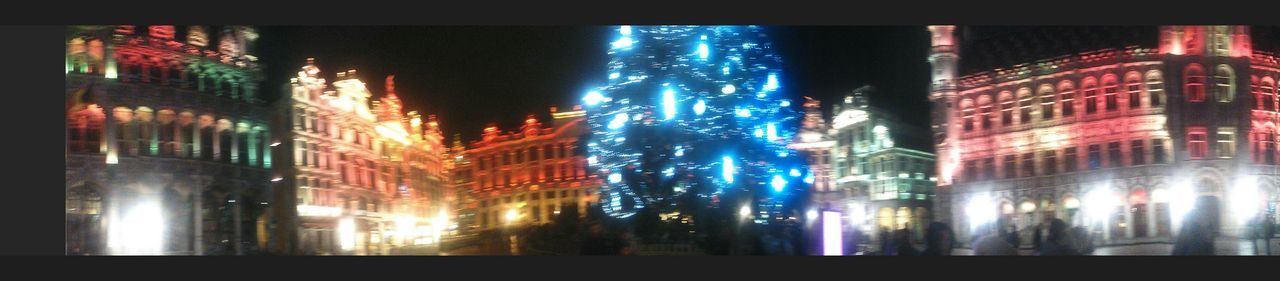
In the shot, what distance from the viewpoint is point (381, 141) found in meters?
16.3

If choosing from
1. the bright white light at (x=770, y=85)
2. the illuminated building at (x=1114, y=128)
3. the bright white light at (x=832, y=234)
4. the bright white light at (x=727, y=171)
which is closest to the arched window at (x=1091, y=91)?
the illuminated building at (x=1114, y=128)

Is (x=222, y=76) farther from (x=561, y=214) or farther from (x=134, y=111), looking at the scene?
(x=561, y=214)

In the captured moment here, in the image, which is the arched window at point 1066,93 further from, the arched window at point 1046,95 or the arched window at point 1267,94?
the arched window at point 1267,94

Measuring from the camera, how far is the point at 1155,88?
639 inches

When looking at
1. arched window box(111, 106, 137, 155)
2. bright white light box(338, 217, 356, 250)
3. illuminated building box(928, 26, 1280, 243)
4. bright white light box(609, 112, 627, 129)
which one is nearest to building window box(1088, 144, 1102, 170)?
illuminated building box(928, 26, 1280, 243)

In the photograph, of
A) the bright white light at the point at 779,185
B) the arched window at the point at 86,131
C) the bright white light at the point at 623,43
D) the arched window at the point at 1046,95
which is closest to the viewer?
the arched window at the point at 86,131

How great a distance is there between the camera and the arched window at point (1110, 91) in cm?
1627

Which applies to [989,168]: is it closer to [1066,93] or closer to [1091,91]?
[1066,93]

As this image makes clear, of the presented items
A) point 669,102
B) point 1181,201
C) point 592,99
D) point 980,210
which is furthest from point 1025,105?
point 592,99

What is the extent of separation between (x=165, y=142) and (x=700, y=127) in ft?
18.4

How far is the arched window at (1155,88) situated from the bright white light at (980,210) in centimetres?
203

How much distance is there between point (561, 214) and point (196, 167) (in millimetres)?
3869

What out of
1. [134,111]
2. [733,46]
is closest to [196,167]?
[134,111]

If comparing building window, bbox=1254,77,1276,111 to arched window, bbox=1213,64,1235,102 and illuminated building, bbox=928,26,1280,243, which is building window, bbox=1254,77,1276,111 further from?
arched window, bbox=1213,64,1235,102
